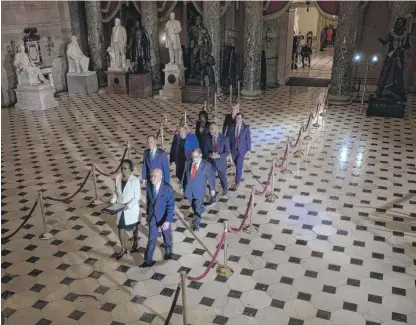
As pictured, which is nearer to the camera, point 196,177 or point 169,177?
point 196,177

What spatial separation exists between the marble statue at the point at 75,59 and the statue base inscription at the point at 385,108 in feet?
38.8

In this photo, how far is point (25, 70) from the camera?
15734mm

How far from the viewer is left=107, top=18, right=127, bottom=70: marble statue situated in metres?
17.3

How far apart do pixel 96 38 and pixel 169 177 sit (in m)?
13.8

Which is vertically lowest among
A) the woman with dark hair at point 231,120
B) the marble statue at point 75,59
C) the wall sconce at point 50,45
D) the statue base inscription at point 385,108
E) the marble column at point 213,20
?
the statue base inscription at point 385,108

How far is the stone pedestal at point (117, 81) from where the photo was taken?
59.1ft

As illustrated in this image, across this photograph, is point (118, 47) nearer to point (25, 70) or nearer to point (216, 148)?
point (25, 70)

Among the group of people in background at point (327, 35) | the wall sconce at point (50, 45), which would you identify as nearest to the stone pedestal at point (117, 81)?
the wall sconce at point (50, 45)

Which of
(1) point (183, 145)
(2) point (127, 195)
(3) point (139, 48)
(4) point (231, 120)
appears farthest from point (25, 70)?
(2) point (127, 195)

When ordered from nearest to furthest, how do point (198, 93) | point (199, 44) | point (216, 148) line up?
point (216, 148) → point (199, 44) → point (198, 93)

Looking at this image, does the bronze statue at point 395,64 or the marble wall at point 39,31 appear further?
the marble wall at point 39,31

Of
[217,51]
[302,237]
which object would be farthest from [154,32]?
[302,237]

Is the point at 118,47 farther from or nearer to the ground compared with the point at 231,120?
farther from the ground

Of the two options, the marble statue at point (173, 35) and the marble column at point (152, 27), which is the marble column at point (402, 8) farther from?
the marble column at point (152, 27)
